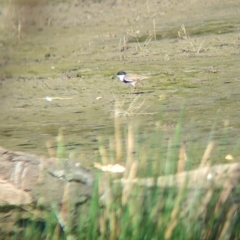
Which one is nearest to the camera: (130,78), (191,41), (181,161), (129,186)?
(129,186)

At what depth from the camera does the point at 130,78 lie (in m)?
5.05

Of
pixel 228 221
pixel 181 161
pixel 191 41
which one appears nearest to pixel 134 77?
pixel 191 41

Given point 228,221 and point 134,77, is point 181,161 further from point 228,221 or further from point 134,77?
point 134,77

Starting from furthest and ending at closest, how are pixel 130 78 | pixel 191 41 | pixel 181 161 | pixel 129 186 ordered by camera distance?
pixel 191 41 < pixel 130 78 < pixel 181 161 < pixel 129 186

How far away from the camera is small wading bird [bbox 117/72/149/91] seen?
5004 mm

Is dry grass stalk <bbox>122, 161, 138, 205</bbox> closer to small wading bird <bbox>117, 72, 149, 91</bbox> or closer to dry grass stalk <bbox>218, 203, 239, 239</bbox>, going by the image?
dry grass stalk <bbox>218, 203, 239, 239</bbox>

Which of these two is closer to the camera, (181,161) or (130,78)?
(181,161)

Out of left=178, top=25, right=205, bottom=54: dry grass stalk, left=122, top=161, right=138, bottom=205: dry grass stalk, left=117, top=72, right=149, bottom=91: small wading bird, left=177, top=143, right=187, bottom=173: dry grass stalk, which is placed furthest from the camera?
left=178, top=25, right=205, bottom=54: dry grass stalk

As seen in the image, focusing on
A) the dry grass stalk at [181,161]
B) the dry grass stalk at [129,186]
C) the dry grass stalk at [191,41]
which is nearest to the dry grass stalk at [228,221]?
the dry grass stalk at [181,161]

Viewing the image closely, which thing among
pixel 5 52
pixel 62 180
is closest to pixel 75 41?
pixel 62 180

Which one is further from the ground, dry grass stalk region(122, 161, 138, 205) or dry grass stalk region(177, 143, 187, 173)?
dry grass stalk region(177, 143, 187, 173)

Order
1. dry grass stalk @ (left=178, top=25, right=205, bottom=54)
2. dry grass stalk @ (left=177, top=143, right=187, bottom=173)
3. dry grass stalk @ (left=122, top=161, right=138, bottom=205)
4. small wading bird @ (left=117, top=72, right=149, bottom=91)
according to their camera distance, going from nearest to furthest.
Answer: dry grass stalk @ (left=122, top=161, right=138, bottom=205)
dry grass stalk @ (left=177, top=143, right=187, bottom=173)
small wading bird @ (left=117, top=72, right=149, bottom=91)
dry grass stalk @ (left=178, top=25, right=205, bottom=54)

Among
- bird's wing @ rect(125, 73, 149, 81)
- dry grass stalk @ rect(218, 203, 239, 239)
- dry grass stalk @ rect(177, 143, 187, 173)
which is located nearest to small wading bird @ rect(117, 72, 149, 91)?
bird's wing @ rect(125, 73, 149, 81)

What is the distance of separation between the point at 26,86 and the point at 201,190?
117 inches
